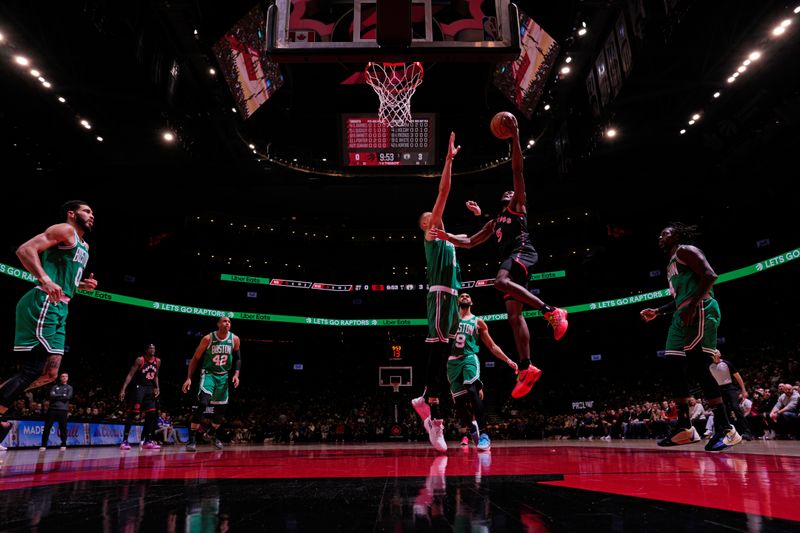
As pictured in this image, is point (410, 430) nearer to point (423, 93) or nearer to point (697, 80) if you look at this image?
point (423, 93)

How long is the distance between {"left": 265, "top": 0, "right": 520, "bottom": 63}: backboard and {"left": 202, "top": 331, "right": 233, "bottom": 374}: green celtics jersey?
4.04 metres

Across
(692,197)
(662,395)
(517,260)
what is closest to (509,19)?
(517,260)

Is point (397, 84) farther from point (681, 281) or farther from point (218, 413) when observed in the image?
point (681, 281)

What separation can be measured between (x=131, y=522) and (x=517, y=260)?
144 inches

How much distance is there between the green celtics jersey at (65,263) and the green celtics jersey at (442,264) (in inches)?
121

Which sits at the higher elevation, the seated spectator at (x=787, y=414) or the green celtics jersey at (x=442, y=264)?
the green celtics jersey at (x=442, y=264)

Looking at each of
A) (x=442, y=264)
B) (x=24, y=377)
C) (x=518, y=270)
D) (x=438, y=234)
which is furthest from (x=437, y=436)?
(x=24, y=377)

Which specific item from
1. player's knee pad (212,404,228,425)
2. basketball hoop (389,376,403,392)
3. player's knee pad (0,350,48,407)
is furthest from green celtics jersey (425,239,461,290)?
basketball hoop (389,376,403,392)

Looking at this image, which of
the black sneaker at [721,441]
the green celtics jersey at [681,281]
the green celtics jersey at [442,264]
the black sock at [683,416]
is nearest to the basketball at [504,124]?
the green celtics jersey at [442,264]

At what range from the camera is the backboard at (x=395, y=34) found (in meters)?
6.03

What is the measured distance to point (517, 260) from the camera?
451cm

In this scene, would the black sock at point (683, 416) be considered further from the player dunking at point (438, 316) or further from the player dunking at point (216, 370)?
the player dunking at point (216, 370)

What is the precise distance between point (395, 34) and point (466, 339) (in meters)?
3.63

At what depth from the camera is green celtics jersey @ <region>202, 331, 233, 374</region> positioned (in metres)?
7.48
